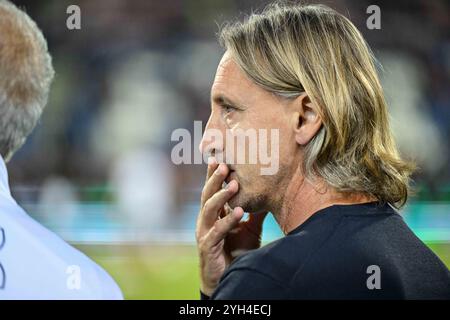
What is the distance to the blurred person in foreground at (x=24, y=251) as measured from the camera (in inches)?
45.4

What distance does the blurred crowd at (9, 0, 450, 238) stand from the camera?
3.65 m

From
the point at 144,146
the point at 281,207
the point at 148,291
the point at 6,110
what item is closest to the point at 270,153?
the point at 281,207

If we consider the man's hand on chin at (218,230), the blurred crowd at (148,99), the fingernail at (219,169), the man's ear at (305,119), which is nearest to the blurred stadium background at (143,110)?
the blurred crowd at (148,99)

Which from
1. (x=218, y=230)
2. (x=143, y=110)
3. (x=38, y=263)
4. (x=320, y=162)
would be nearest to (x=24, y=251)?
(x=38, y=263)

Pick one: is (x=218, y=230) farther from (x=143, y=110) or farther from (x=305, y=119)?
(x=143, y=110)

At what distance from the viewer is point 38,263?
114 cm

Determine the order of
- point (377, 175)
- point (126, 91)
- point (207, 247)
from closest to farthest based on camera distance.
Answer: point (377, 175), point (207, 247), point (126, 91)

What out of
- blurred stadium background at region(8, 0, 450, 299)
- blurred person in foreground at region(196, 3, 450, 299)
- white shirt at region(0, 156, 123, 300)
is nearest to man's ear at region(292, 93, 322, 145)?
blurred person in foreground at region(196, 3, 450, 299)

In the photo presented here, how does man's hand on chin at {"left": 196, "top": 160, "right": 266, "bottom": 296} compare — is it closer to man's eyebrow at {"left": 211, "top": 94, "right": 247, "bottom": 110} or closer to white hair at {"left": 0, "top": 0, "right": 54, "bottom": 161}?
man's eyebrow at {"left": 211, "top": 94, "right": 247, "bottom": 110}

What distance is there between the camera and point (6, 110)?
139 centimetres

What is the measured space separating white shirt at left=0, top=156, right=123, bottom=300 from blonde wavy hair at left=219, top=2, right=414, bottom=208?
428mm

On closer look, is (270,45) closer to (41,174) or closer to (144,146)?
(144,146)

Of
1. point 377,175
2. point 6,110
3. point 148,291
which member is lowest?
point 148,291

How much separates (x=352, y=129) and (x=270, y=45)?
216 millimetres
